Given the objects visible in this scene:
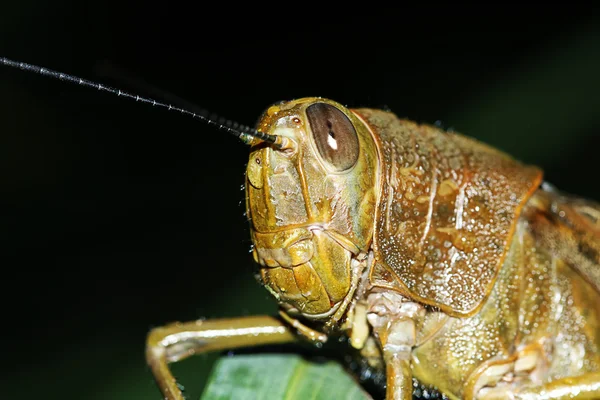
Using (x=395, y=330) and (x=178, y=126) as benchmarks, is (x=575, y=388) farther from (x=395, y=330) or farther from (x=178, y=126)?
(x=178, y=126)

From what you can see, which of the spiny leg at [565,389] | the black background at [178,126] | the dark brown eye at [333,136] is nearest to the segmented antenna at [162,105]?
the dark brown eye at [333,136]

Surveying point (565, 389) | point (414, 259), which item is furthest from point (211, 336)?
point (565, 389)

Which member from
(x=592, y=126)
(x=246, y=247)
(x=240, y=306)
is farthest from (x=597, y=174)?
(x=246, y=247)

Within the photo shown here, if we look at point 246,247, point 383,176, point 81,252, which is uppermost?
point 383,176

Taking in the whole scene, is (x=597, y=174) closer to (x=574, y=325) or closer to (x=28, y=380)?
(x=574, y=325)

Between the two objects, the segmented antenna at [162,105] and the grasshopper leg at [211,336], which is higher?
the segmented antenna at [162,105]

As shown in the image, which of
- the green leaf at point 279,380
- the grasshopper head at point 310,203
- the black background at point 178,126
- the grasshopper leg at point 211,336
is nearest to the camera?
the grasshopper head at point 310,203

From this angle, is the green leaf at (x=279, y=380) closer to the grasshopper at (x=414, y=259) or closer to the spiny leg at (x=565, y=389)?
the grasshopper at (x=414, y=259)
